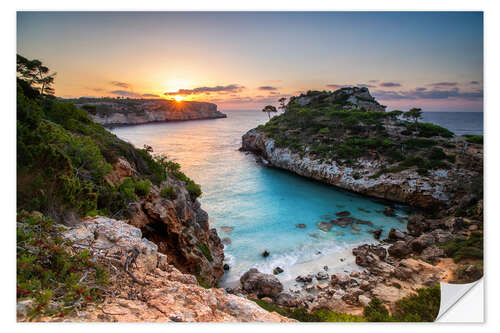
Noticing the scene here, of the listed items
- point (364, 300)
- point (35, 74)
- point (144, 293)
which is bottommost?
point (364, 300)

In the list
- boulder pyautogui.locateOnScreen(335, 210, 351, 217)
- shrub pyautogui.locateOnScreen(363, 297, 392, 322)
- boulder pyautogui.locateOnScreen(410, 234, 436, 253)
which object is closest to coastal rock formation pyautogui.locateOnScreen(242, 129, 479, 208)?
boulder pyautogui.locateOnScreen(410, 234, 436, 253)

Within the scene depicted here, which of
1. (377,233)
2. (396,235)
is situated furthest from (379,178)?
(396,235)

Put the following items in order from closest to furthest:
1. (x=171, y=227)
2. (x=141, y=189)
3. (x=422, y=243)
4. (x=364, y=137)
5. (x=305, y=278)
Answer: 1. (x=141, y=189)
2. (x=171, y=227)
3. (x=305, y=278)
4. (x=422, y=243)
5. (x=364, y=137)

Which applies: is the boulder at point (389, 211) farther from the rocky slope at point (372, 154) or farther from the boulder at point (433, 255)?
the boulder at point (433, 255)

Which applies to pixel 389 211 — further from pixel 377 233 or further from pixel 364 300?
pixel 364 300

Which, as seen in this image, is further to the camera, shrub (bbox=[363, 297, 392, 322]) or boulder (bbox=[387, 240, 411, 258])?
boulder (bbox=[387, 240, 411, 258])

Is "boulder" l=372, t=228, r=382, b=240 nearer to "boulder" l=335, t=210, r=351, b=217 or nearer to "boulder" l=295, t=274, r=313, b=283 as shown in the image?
"boulder" l=335, t=210, r=351, b=217
